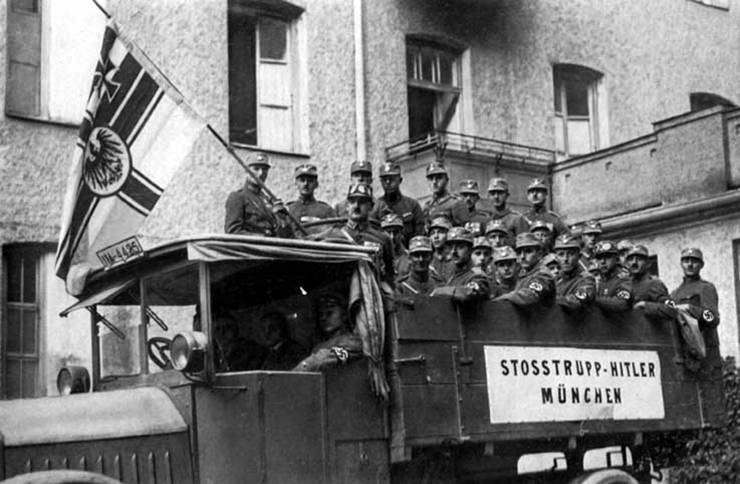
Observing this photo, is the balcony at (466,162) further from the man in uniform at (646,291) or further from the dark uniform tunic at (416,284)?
the dark uniform tunic at (416,284)

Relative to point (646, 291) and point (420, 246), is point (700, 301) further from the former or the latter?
point (420, 246)

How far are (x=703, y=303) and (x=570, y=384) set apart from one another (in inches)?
92.4

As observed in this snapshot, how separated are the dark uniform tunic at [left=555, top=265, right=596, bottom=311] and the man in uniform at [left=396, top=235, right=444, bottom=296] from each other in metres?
0.89

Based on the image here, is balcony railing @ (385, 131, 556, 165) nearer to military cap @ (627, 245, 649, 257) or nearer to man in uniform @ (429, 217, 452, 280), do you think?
military cap @ (627, 245, 649, 257)

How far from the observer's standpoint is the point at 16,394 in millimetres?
11242

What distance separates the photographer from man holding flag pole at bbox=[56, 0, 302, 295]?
6680 millimetres

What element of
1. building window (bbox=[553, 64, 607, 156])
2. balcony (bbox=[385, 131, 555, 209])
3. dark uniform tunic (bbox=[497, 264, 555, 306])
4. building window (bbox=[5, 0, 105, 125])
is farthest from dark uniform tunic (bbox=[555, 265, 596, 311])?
building window (bbox=[553, 64, 607, 156])

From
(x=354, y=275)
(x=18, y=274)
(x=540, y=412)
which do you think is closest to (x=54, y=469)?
(x=354, y=275)

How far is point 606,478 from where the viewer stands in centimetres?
754

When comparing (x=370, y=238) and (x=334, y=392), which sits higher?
(x=370, y=238)

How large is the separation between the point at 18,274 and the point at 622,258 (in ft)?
19.5

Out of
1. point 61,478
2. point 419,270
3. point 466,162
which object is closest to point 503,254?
point 419,270

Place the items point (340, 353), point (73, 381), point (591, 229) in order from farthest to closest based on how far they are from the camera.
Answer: point (591, 229) → point (73, 381) → point (340, 353)

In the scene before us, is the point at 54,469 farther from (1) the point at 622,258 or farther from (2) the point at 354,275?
(1) the point at 622,258
